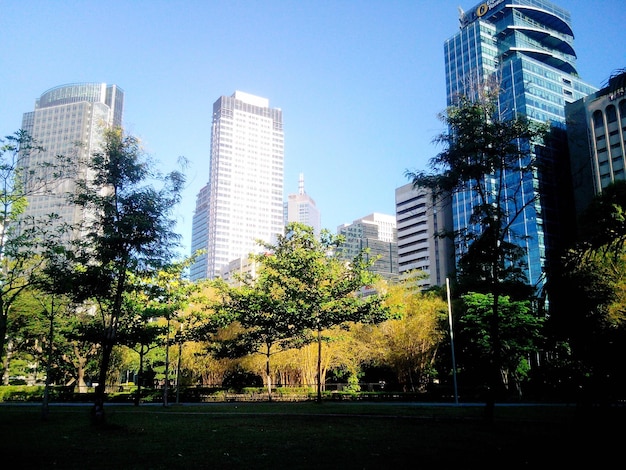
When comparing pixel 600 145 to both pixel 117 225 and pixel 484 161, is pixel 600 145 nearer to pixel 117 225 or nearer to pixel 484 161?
pixel 484 161

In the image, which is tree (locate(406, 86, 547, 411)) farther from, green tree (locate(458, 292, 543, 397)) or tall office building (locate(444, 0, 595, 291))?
tall office building (locate(444, 0, 595, 291))

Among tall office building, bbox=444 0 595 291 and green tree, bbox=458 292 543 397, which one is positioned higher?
tall office building, bbox=444 0 595 291

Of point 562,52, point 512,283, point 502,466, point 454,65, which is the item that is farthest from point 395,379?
point 562,52

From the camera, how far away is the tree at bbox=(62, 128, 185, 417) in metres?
18.5

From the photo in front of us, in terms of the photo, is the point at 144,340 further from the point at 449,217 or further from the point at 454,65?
the point at 454,65

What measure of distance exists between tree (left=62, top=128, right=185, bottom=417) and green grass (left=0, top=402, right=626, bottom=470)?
4.72m

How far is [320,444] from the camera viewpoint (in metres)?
12.3

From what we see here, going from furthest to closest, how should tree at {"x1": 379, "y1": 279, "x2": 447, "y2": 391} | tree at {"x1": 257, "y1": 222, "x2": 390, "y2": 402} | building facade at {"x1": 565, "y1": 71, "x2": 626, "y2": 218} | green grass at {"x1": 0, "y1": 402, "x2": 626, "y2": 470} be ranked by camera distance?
1. building facade at {"x1": 565, "y1": 71, "x2": 626, "y2": 218}
2. tree at {"x1": 379, "y1": 279, "x2": 447, "y2": 391}
3. tree at {"x1": 257, "y1": 222, "x2": 390, "y2": 402}
4. green grass at {"x1": 0, "y1": 402, "x2": 626, "y2": 470}

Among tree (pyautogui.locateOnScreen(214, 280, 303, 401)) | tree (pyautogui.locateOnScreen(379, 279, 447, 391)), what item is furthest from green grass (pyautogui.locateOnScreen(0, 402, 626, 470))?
tree (pyautogui.locateOnScreen(379, 279, 447, 391))

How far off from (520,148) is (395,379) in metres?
34.4

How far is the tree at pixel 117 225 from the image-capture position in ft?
60.6

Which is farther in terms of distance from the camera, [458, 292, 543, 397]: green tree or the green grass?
[458, 292, 543, 397]: green tree

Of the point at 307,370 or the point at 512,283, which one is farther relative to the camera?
the point at 512,283

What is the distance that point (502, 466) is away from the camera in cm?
939
